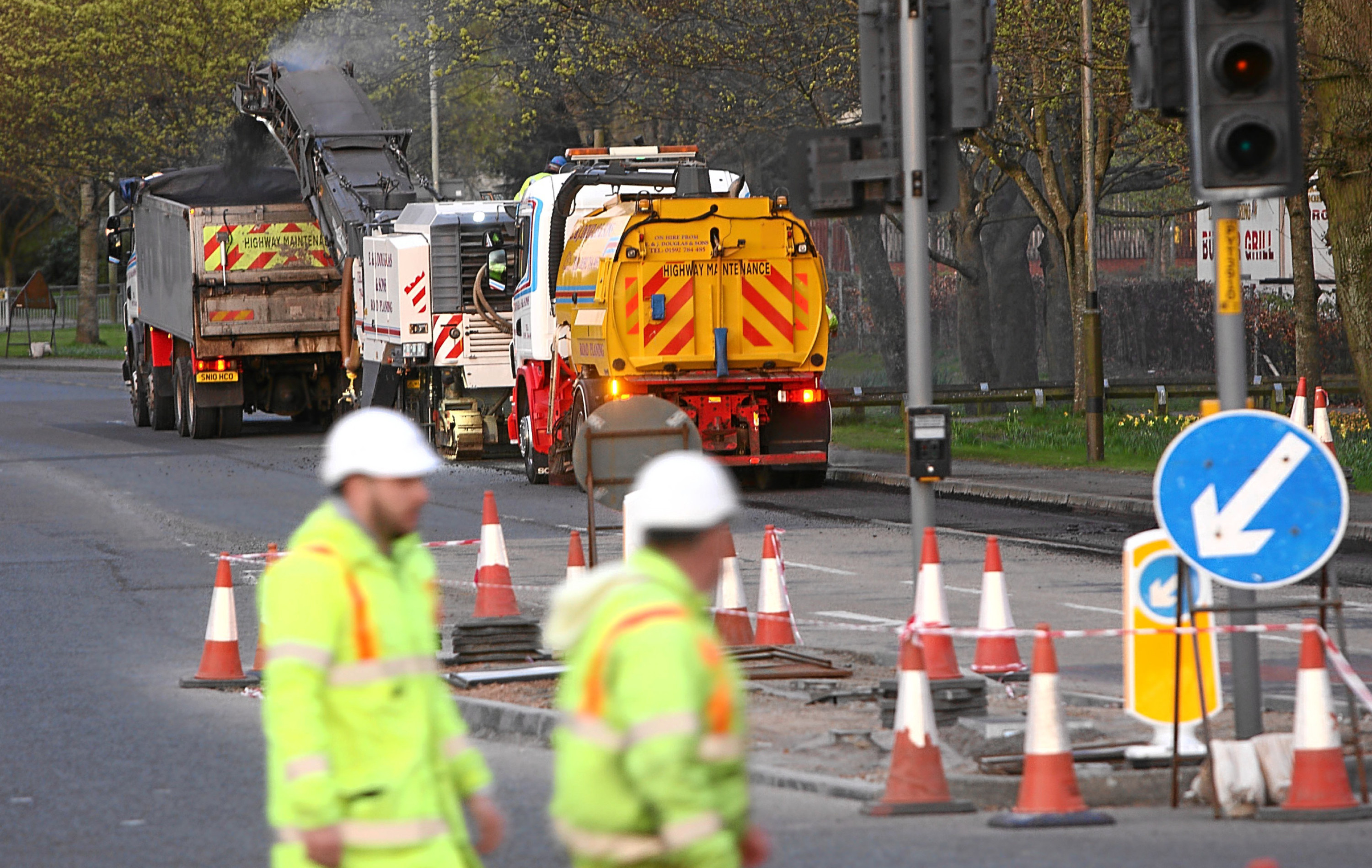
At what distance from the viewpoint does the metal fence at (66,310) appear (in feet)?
261

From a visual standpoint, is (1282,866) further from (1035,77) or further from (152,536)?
(1035,77)

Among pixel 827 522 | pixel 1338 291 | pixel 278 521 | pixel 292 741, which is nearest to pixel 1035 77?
A: pixel 1338 291

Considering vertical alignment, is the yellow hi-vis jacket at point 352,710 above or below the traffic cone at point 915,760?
above

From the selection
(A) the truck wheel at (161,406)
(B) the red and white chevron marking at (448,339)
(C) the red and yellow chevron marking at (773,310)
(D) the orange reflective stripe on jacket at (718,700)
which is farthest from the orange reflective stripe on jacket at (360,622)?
(A) the truck wheel at (161,406)

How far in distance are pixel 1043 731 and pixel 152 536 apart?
482 inches

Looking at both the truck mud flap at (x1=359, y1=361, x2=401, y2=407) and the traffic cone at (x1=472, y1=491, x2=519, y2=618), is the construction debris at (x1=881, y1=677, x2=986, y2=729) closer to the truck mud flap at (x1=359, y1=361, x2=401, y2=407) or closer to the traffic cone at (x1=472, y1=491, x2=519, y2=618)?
the traffic cone at (x1=472, y1=491, x2=519, y2=618)

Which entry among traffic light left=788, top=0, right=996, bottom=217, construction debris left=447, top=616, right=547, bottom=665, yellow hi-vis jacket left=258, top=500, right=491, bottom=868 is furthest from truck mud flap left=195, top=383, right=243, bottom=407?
yellow hi-vis jacket left=258, top=500, right=491, bottom=868

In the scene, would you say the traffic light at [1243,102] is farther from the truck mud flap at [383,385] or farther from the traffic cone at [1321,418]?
the truck mud flap at [383,385]

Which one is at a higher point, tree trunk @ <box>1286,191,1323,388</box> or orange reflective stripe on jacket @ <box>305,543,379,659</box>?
tree trunk @ <box>1286,191,1323,388</box>

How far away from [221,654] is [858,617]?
12.6 ft

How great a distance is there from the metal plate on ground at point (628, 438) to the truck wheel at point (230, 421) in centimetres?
2055

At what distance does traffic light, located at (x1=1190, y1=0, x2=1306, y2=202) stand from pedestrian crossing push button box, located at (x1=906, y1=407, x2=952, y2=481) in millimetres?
1676

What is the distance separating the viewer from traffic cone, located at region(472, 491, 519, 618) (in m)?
11.7

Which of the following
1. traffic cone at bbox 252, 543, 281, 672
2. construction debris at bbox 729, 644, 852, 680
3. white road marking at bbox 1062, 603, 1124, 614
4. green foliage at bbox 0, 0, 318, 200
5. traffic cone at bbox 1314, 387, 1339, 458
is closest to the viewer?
construction debris at bbox 729, 644, 852, 680
